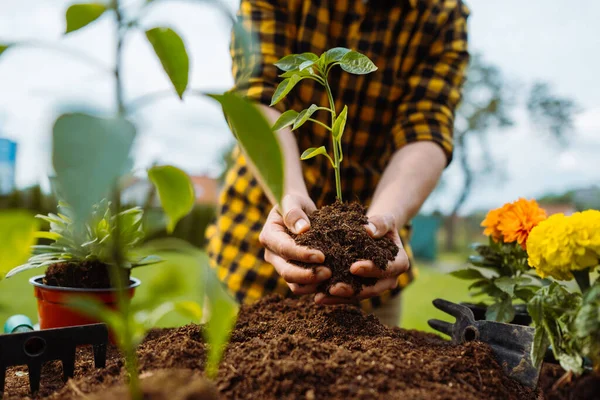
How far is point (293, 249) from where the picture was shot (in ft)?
3.19

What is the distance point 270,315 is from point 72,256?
45cm

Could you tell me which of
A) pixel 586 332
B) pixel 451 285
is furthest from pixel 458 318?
pixel 451 285

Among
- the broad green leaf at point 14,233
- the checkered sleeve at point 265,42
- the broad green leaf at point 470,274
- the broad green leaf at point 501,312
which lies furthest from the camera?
the checkered sleeve at point 265,42

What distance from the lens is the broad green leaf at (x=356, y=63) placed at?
2.89ft

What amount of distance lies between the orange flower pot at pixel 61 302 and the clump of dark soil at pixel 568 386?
79 centimetres

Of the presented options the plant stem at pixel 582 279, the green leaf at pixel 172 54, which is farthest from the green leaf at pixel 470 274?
the green leaf at pixel 172 54

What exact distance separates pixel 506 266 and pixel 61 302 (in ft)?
3.26

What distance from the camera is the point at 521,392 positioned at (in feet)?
2.56

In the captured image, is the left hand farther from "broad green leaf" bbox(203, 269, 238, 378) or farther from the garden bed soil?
"broad green leaf" bbox(203, 269, 238, 378)

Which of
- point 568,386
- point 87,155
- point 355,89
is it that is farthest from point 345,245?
point 355,89

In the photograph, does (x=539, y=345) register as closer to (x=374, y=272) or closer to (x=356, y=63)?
(x=374, y=272)

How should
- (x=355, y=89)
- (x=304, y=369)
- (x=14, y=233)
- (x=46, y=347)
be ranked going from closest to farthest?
(x=14, y=233)
(x=304, y=369)
(x=46, y=347)
(x=355, y=89)

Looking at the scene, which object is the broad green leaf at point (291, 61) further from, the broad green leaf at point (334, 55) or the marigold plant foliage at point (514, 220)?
the marigold plant foliage at point (514, 220)

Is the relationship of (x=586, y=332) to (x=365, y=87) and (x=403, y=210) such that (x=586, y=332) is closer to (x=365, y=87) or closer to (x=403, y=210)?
(x=403, y=210)
